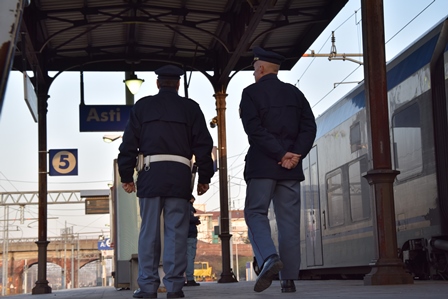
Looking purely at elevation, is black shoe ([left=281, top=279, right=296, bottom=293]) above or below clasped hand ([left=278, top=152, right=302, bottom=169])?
below

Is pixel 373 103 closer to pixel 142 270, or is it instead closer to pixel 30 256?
pixel 142 270

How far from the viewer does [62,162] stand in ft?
61.0

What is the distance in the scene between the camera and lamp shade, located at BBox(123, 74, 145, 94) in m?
17.3

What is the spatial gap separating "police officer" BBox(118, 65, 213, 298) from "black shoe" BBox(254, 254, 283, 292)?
794 millimetres

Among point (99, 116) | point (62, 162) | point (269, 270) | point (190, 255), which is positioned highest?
point (99, 116)

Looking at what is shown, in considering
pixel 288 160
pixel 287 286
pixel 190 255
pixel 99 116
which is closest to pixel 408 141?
pixel 288 160

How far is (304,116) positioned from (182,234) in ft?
4.84

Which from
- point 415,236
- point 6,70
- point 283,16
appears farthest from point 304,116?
point 283,16

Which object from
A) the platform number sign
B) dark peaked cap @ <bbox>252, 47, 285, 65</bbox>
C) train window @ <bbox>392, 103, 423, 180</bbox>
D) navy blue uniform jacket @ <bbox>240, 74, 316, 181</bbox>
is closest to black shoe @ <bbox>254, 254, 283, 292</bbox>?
navy blue uniform jacket @ <bbox>240, 74, 316, 181</bbox>

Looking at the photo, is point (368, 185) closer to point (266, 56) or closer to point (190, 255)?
point (190, 255)

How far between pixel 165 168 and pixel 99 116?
34.6 feet

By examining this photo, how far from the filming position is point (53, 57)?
18.2m

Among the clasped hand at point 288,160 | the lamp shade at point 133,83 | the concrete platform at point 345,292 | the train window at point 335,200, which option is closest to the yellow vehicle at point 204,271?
the lamp shade at point 133,83

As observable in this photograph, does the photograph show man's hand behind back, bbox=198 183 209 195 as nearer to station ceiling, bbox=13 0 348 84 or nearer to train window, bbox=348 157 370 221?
train window, bbox=348 157 370 221
